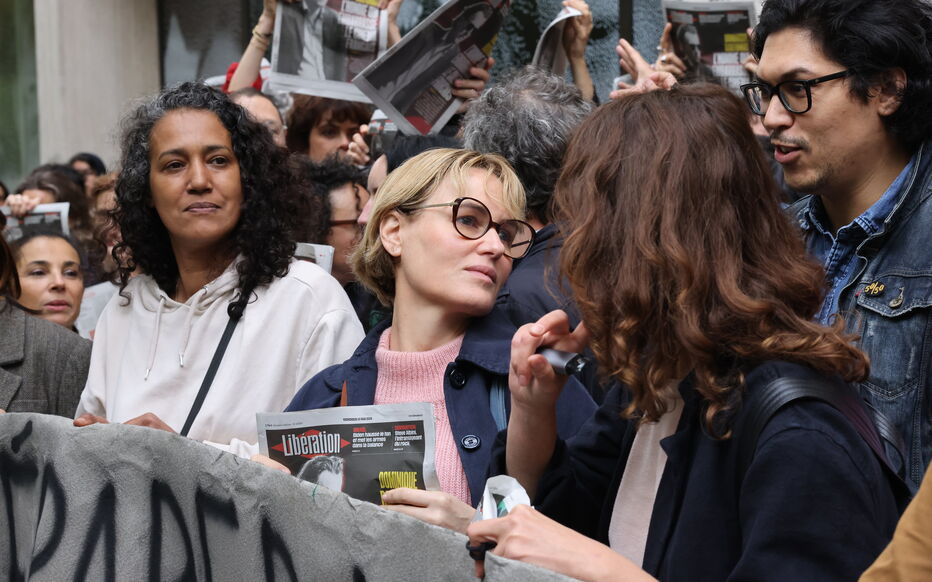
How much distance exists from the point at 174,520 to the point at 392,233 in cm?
99

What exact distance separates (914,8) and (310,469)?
6.62 feet

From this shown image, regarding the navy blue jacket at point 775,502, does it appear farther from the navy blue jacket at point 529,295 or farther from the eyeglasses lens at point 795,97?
the eyeglasses lens at point 795,97

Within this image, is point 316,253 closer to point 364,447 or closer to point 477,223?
point 477,223

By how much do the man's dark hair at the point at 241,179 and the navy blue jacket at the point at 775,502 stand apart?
6.64 ft

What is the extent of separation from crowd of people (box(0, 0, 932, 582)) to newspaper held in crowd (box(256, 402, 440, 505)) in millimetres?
57

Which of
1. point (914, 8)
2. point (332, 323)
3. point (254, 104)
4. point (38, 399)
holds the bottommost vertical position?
point (38, 399)

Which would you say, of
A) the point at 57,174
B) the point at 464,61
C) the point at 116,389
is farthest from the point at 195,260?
the point at 57,174

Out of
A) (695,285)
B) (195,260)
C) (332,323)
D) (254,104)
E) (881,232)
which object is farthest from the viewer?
(254,104)

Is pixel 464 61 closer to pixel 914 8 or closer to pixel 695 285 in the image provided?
pixel 914 8

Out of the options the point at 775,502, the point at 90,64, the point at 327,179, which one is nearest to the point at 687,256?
the point at 775,502

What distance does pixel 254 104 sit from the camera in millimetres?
5211

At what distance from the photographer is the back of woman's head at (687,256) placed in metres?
1.87

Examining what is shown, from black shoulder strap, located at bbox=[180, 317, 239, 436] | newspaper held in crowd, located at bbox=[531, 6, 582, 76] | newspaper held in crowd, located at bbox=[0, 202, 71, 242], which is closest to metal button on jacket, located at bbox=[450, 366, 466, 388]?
black shoulder strap, located at bbox=[180, 317, 239, 436]

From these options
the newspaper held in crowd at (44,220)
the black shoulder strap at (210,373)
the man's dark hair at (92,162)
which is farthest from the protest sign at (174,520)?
the man's dark hair at (92,162)
